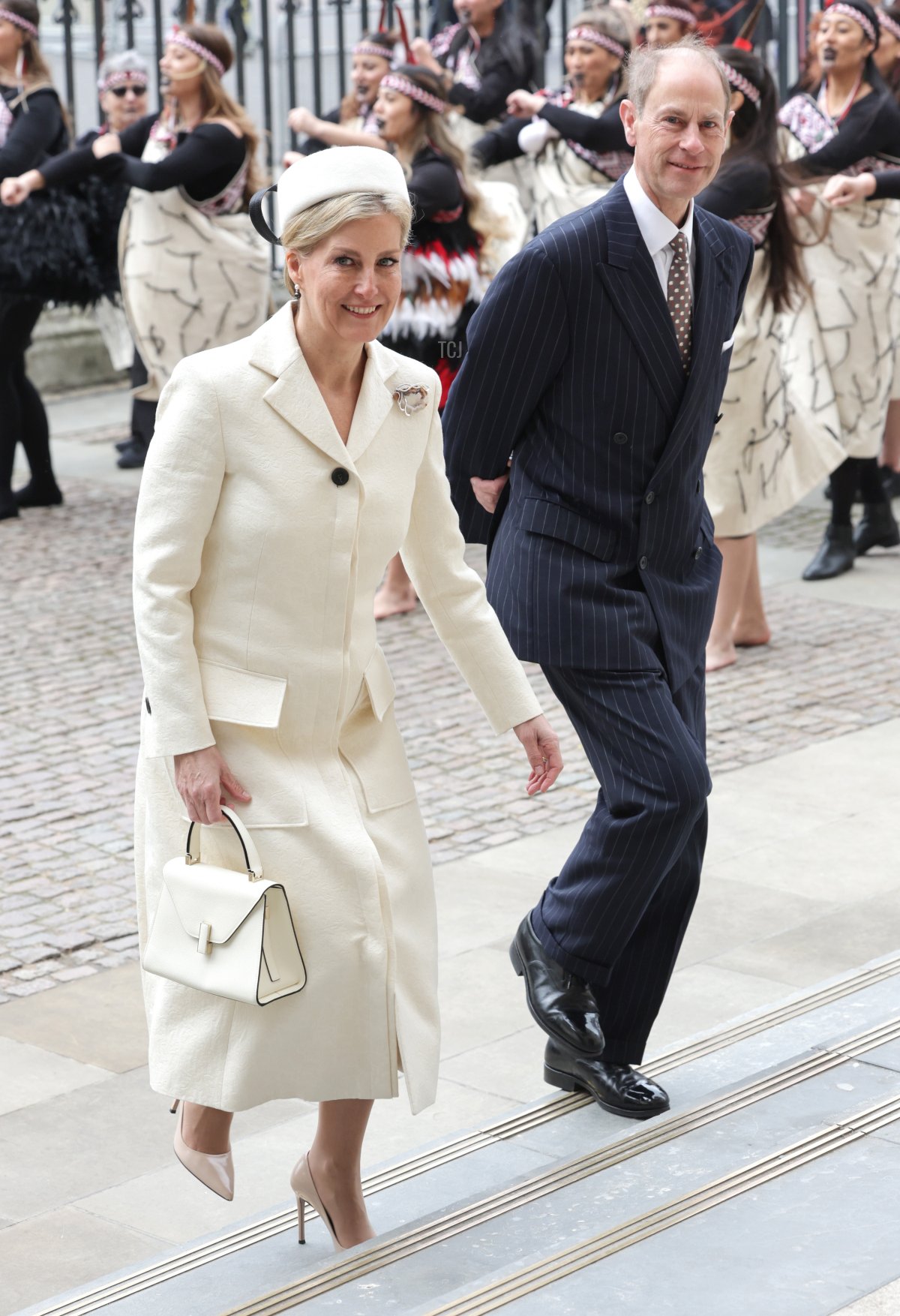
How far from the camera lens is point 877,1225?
Result: 3082 millimetres

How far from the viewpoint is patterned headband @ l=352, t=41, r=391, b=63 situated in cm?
916

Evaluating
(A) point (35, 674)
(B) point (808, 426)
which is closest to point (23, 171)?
(A) point (35, 674)

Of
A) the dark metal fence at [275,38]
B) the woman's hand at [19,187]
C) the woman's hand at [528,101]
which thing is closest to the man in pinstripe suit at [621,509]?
the woman's hand at [528,101]

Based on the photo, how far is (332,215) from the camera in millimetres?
3088

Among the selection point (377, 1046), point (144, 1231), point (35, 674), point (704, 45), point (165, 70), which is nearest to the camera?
point (377, 1046)

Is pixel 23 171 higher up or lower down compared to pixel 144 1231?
higher up

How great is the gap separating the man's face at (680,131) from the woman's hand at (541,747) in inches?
40.2

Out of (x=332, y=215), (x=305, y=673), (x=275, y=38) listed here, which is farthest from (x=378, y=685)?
(x=275, y=38)

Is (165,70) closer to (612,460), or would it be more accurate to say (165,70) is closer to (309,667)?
(612,460)

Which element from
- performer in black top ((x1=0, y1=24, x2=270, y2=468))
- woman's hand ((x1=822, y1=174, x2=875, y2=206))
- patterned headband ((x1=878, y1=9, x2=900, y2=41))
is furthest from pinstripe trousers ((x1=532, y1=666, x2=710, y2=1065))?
patterned headband ((x1=878, y1=9, x2=900, y2=41))

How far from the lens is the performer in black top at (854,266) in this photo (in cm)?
872

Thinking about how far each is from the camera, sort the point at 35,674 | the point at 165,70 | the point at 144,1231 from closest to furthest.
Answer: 1. the point at 144,1231
2. the point at 35,674
3. the point at 165,70

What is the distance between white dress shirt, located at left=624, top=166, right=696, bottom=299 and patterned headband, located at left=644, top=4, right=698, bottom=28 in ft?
16.7

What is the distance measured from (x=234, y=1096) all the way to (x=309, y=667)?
686mm
